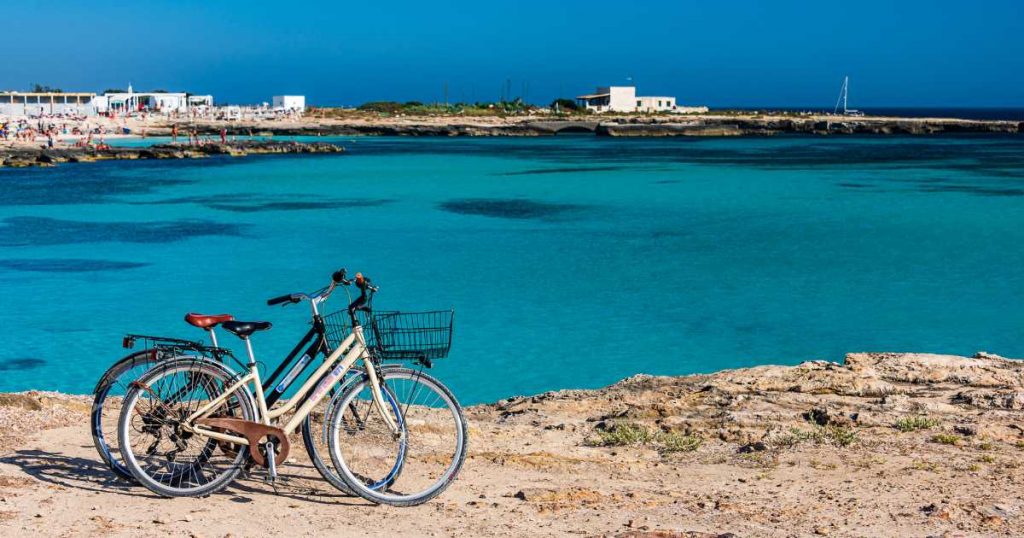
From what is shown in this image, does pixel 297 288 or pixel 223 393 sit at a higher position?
pixel 223 393

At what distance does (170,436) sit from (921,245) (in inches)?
899

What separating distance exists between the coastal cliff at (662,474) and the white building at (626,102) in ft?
412

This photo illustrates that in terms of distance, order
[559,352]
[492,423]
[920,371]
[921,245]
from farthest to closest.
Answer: [921,245]
[559,352]
[920,371]
[492,423]

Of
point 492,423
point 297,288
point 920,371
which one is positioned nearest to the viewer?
point 492,423

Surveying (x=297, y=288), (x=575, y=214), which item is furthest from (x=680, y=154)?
(x=297, y=288)

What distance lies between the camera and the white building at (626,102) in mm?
133375

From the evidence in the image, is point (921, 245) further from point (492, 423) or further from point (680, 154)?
point (680, 154)

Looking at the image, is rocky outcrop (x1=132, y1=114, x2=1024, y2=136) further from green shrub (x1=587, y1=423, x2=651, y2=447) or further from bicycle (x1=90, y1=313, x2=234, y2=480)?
bicycle (x1=90, y1=313, x2=234, y2=480)

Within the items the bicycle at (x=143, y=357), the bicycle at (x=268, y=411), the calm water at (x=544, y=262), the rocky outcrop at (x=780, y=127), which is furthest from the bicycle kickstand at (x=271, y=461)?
the rocky outcrop at (x=780, y=127)

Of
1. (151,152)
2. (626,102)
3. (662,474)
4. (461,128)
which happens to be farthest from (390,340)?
(626,102)

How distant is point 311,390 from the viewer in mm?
5070

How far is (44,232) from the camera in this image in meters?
27.0

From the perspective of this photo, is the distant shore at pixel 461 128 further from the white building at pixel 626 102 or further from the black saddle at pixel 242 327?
the black saddle at pixel 242 327

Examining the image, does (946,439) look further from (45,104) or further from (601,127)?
(45,104)
